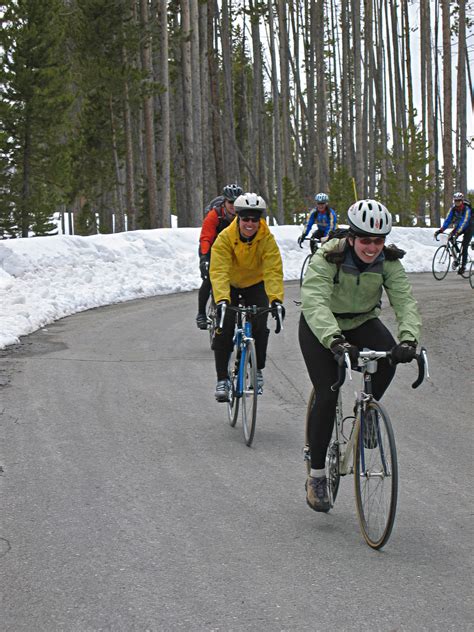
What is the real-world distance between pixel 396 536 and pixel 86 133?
37.3 m

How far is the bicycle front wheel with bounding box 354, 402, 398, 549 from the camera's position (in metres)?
4.81

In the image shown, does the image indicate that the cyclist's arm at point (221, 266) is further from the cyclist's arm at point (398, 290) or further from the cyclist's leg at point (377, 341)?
the cyclist's arm at point (398, 290)

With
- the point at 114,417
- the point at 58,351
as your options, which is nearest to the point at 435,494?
the point at 114,417

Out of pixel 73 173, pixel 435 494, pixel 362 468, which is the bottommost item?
pixel 435 494

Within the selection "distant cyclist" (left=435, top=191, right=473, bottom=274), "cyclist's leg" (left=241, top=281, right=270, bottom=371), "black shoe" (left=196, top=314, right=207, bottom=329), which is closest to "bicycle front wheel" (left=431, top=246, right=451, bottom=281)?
"distant cyclist" (left=435, top=191, right=473, bottom=274)

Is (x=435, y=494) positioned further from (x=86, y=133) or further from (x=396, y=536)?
(x=86, y=133)

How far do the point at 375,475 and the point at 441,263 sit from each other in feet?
61.5

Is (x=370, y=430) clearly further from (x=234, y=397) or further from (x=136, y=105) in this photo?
(x=136, y=105)

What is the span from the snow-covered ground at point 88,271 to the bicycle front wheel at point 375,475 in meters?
8.07

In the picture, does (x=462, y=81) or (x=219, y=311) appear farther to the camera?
(x=462, y=81)

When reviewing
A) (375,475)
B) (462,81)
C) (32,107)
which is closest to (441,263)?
(462,81)

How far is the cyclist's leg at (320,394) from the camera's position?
5371 millimetres

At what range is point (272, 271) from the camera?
316 inches

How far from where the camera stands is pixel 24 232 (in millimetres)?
35250
